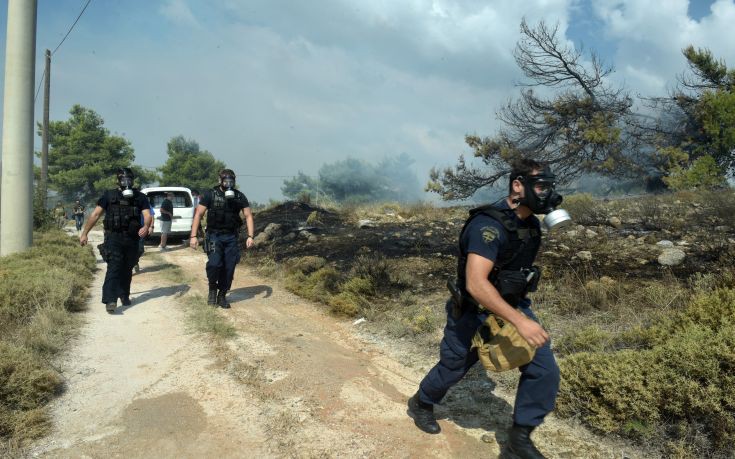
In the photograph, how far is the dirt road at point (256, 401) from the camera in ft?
9.53

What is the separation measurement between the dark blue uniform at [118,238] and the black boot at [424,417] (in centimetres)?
447

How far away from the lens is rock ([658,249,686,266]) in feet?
22.1

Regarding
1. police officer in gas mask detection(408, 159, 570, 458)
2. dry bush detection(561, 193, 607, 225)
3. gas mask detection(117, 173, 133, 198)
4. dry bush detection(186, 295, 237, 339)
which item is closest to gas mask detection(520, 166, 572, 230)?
police officer in gas mask detection(408, 159, 570, 458)

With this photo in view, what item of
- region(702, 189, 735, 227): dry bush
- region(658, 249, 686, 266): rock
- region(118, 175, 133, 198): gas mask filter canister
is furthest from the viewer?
region(702, 189, 735, 227): dry bush

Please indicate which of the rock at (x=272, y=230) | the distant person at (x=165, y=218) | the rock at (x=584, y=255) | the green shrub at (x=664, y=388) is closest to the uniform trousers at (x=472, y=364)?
the green shrub at (x=664, y=388)

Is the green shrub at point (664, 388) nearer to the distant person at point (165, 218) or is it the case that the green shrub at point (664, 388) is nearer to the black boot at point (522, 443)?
the black boot at point (522, 443)

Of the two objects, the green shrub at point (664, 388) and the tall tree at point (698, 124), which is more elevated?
the tall tree at point (698, 124)

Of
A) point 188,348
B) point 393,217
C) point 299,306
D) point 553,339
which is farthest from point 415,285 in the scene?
point 393,217

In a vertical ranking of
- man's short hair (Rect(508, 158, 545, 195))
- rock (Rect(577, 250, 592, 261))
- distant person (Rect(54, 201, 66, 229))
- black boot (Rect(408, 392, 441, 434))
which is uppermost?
man's short hair (Rect(508, 158, 545, 195))

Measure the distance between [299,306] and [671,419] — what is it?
15.5 ft

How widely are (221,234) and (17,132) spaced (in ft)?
17.2

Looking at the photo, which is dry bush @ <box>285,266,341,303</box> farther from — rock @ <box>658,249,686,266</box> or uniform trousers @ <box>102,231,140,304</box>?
rock @ <box>658,249,686,266</box>

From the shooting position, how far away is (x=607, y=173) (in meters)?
18.1

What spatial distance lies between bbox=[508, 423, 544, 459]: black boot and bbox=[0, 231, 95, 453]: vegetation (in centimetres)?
281
